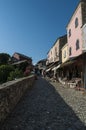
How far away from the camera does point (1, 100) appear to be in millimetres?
7215

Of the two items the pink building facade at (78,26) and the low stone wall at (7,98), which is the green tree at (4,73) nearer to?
the pink building facade at (78,26)

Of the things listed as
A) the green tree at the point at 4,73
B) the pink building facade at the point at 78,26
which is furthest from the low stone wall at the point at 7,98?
the green tree at the point at 4,73

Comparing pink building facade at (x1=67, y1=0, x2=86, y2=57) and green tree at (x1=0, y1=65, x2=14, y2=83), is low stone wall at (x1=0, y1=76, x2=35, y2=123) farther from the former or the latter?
green tree at (x1=0, y1=65, x2=14, y2=83)

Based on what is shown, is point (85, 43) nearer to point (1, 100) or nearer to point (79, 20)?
point (79, 20)

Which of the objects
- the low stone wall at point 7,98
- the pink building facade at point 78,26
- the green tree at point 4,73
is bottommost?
Answer: the low stone wall at point 7,98

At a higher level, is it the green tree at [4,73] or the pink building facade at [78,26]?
the pink building facade at [78,26]

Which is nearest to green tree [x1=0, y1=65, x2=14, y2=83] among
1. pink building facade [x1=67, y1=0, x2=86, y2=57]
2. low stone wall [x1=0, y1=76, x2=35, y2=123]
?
pink building facade [x1=67, y1=0, x2=86, y2=57]

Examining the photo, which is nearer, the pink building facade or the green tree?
the pink building facade

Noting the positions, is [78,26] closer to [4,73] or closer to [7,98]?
[4,73]

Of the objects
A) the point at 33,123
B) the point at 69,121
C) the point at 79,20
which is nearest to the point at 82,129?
the point at 69,121

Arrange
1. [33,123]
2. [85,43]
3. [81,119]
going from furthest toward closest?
1. [85,43]
2. [81,119]
3. [33,123]

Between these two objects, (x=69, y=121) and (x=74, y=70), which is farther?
(x=74, y=70)

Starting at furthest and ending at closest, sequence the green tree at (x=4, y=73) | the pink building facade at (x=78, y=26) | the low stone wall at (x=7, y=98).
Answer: the green tree at (x=4, y=73) < the pink building facade at (x=78, y=26) < the low stone wall at (x=7, y=98)

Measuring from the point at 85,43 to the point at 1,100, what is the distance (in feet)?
57.4
